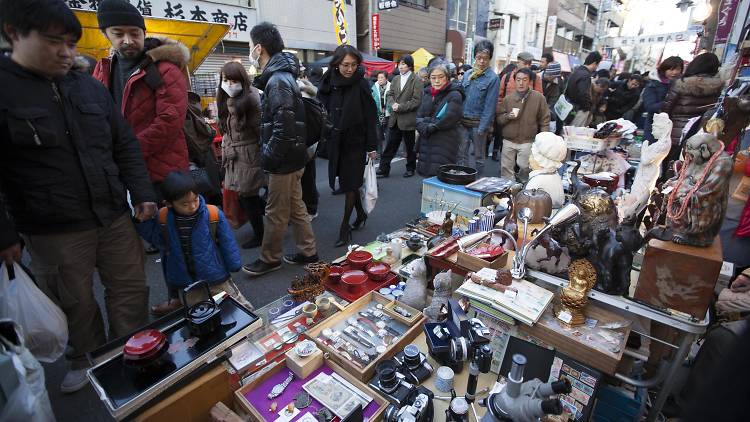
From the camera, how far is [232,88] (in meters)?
3.13

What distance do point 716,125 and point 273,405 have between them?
2.70 metres

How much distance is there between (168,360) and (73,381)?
132 cm

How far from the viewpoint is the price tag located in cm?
158

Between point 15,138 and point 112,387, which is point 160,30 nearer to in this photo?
point 15,138

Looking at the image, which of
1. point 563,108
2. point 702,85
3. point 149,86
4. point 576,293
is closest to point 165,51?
point 149,86

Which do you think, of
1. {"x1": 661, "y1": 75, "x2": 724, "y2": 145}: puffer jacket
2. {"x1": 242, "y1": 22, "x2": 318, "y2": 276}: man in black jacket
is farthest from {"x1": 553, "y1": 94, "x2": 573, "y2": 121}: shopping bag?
{"x1": 242, "y1": 22, "x2": 318, "y2": 276}: man in black jacket

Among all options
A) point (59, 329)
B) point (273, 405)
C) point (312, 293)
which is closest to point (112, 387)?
point (273, 405)

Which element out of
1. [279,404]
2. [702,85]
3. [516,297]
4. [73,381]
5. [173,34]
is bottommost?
[73,381]

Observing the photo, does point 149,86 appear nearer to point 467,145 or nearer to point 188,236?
point 188,236

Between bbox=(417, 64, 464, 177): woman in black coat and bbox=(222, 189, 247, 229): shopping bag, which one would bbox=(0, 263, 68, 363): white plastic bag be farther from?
bbox=(417, 64, 464, 177): woman in black coat

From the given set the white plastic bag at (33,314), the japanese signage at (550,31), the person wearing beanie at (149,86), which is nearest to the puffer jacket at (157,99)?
the person wearing beanie at (149,86)

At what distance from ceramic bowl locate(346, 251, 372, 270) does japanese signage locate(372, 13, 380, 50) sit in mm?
13542

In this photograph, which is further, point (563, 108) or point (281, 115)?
point (563, 108)

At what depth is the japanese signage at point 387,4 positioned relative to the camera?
12.3 meters
